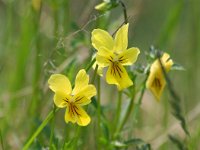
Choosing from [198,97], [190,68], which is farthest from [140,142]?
[198,97]

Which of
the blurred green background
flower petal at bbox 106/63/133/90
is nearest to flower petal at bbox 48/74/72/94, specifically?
flower petal at bbox 106/63/133/90

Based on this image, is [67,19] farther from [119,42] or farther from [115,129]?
[119,42]

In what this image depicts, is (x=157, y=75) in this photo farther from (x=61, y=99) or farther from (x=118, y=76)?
(x=61, y=99)

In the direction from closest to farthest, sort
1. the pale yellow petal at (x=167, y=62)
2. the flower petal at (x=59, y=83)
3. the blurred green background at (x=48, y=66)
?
1. the flower petal at (x=59, y=83)
2. the pale yellow petal at (x=167, y=62)
3. the blurred green background at (x=48, y=66)

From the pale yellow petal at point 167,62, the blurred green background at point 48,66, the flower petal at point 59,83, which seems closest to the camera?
the flower petal at point 59,83

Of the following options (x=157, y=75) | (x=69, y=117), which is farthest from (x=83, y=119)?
(x=157, y=75)

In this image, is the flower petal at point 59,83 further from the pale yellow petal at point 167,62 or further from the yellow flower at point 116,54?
the pale yellow petal at point 167,62

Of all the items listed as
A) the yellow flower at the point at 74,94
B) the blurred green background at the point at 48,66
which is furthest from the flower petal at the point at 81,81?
the blurred green background at the point at 48,66
